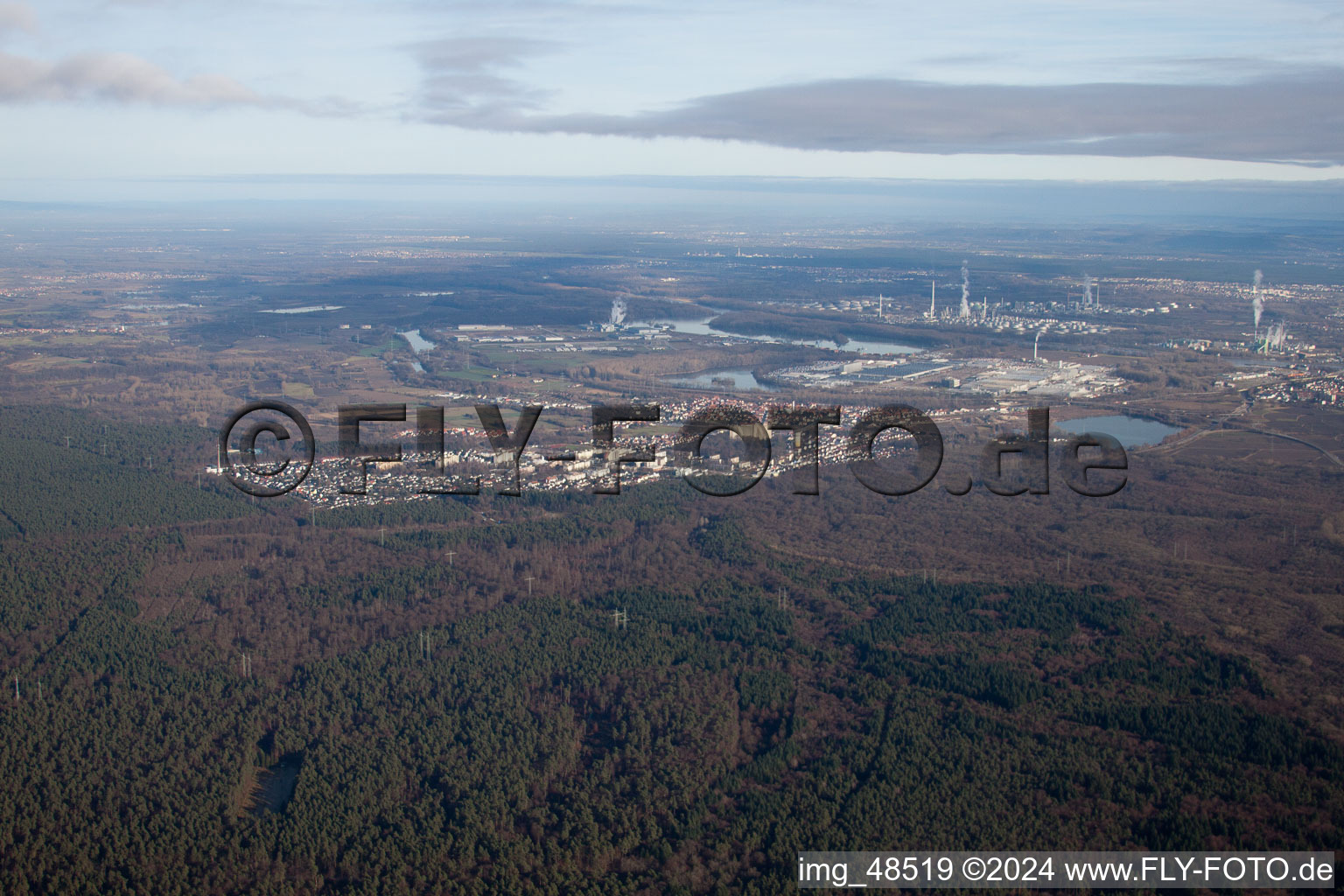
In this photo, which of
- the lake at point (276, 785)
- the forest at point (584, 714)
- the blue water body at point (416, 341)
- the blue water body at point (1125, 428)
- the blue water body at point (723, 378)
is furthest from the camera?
the blue water body at point (416, 341)

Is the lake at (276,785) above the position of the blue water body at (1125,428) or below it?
below

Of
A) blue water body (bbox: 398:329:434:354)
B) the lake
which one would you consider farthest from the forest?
blue water body (bbox: 398:329:434:354)

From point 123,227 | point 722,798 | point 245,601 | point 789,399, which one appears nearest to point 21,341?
point 789,399

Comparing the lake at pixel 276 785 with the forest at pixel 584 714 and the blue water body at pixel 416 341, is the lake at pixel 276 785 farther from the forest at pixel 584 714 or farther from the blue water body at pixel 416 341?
the blue water body at pixel 416 341

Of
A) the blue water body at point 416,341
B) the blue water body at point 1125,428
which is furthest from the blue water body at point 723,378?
the blue water body at point 416,341

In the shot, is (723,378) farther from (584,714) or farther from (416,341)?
(584,714)

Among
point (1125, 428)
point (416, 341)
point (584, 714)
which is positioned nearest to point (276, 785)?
point (584, 714)
